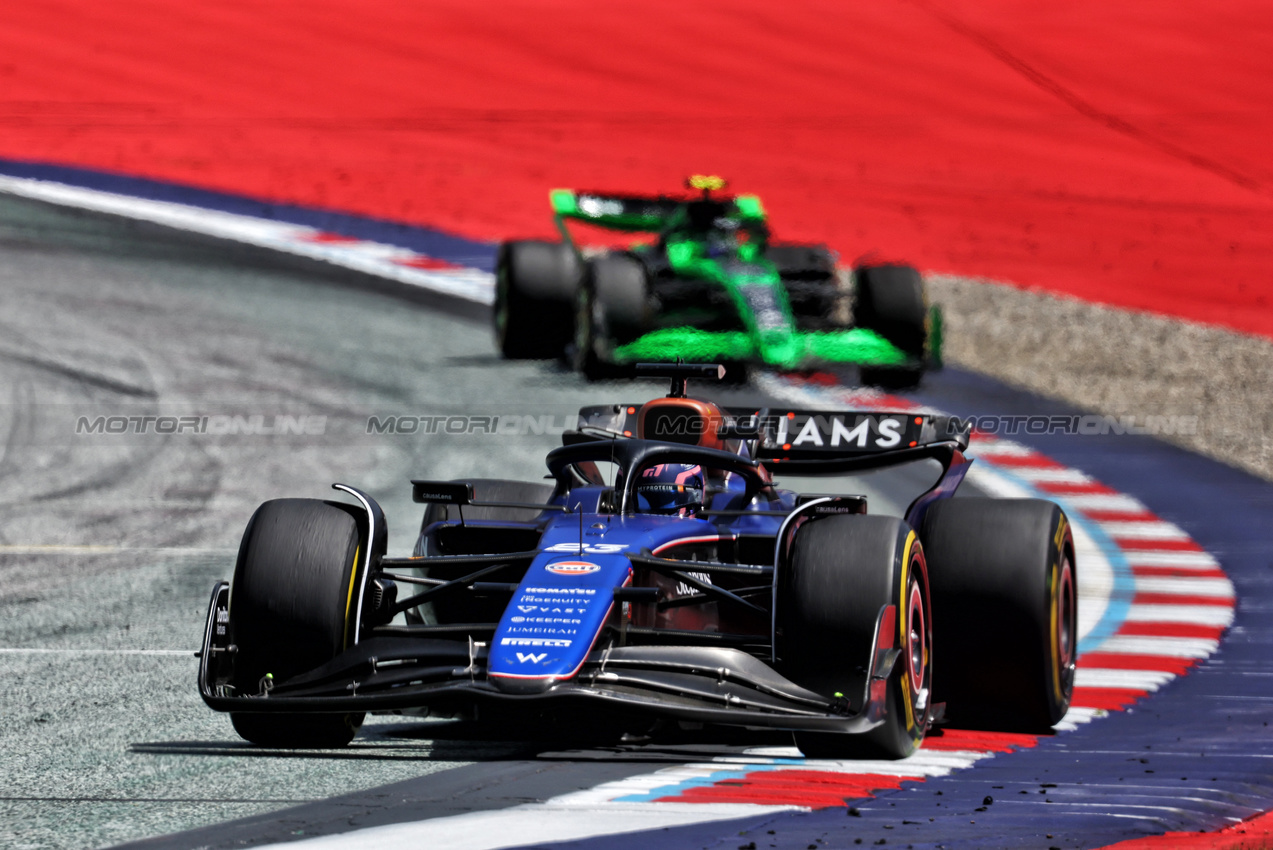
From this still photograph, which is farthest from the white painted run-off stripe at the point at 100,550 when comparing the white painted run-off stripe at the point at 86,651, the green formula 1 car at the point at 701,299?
the green formula 1 car at the point at 701,299

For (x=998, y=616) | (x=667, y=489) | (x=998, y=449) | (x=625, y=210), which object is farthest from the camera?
(x=625, y=210)

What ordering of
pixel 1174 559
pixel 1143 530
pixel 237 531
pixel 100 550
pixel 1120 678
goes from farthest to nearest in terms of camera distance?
pixel 1143 530, pixel 237 531, pixel 1174 559, pixel 100 550, pixel 1120 678

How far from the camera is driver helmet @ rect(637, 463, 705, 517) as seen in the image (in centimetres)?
817

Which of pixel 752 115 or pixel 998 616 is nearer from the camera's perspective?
pixel 998 616

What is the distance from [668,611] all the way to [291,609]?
1.35 metres

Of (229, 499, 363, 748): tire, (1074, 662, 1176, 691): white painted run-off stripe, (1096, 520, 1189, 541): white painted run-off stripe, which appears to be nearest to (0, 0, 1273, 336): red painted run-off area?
(1096, 520, 1189, 541): white painted run-off stripe

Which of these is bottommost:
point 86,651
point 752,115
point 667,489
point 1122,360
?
point 86,651

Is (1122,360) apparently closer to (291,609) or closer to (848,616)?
(848,616)

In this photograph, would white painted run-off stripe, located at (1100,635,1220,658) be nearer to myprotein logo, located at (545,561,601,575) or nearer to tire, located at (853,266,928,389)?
myprotein logo, located at (545,561,601,575)

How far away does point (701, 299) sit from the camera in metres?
17.6

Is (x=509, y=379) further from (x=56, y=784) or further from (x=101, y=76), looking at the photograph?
(x=101, y=76)

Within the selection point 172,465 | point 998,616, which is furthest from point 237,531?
point 998,616

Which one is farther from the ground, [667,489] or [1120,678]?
[667,489]

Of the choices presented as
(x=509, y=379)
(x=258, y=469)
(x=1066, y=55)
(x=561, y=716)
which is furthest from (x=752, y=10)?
(x=561, y=716)
